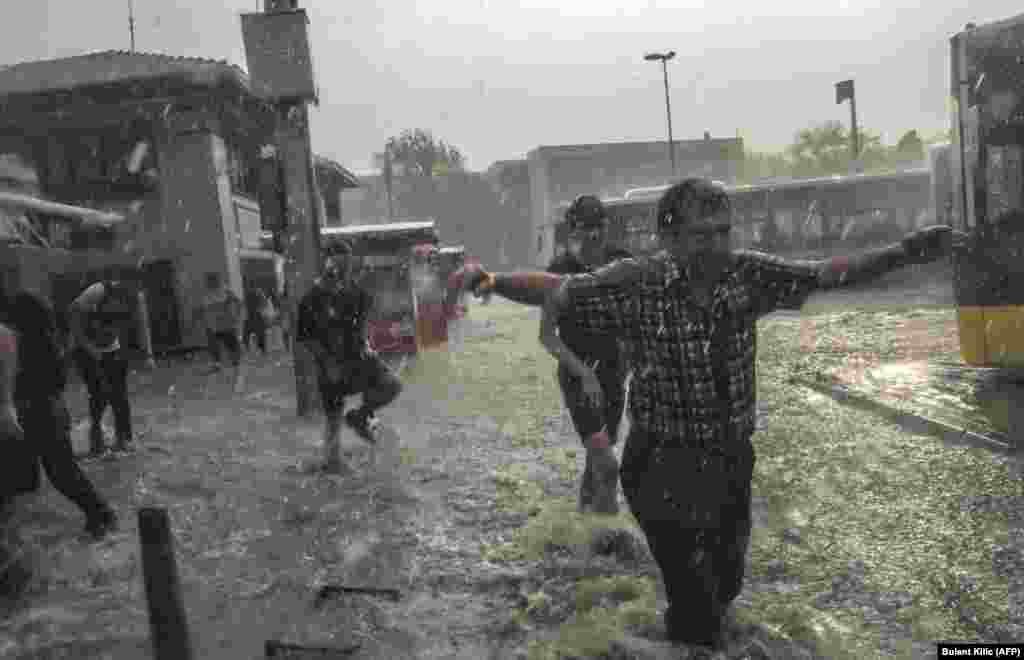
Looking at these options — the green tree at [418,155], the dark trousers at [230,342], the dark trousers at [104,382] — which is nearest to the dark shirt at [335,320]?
the dark trousers at [104,382]

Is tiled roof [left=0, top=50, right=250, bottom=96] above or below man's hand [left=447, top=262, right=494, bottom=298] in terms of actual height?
above

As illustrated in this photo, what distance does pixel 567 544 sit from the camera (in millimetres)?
4789

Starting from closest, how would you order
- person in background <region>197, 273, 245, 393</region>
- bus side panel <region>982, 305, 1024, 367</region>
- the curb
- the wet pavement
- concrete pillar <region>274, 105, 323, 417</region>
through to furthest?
the wet pavement
the curb
bus side panel <region>982, 305, 1024, 367</region>
concrete pillar <region>274, 105, 323, 417</region>
person in background <region>197, 273, 245, 393</region>

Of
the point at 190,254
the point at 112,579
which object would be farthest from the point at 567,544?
the point at 190,254

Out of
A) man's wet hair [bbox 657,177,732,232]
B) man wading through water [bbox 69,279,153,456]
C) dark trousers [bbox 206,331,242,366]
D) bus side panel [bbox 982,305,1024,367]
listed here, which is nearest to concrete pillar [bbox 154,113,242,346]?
dark trousers [bbox 206,331,242,366]

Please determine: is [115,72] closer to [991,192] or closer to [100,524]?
[100,524]

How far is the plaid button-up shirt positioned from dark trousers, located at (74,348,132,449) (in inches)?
231

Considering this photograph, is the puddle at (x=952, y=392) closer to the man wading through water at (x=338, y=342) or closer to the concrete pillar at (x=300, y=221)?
the man wading through water at (x=338, y=342)

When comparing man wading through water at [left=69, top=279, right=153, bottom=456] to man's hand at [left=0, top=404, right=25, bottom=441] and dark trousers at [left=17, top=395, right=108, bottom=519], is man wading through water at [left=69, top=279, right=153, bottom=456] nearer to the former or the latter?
dark trousers at [left=17, top=395, right=108, bottom=519]

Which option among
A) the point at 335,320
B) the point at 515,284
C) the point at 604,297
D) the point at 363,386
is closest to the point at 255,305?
the point at 363,386

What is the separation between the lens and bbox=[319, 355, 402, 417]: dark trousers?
6.71 metres

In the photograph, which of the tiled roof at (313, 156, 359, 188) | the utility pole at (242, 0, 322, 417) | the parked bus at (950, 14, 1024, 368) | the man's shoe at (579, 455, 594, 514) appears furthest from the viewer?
the tiled roof at (313, 156, 359, 188)

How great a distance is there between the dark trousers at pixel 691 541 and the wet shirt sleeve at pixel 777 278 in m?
0.60

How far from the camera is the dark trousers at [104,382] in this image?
7.61 metres
